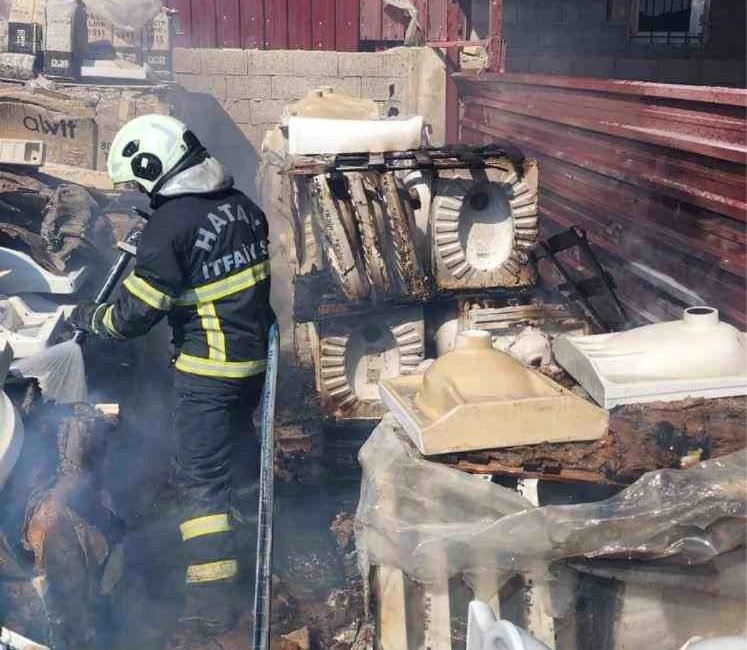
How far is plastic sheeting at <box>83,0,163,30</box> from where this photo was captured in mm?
9281

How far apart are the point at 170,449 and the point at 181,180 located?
1.91 metres

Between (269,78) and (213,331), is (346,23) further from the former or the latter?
(213,331)

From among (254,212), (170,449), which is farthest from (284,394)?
(254,212)

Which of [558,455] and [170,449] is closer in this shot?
[558,455]

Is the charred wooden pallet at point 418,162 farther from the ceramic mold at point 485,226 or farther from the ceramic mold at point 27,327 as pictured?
the ceramic mold at point 27,327

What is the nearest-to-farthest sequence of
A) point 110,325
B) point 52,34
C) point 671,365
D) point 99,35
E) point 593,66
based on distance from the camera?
point 671,365, point 110,325, point 52,34, point 99,35, point 593,66

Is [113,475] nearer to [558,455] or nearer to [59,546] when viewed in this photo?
[59,546]

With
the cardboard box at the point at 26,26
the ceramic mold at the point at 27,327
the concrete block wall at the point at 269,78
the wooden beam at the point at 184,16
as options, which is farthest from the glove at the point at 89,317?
the wooden beam at the point at 184,16

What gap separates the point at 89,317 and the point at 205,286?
1.85 ft

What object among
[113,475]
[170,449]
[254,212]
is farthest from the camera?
[170,449]

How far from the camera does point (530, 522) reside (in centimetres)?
272

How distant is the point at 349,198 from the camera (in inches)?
200

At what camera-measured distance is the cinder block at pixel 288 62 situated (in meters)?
10.9

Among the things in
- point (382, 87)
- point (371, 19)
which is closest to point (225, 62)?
point (382, 87)
